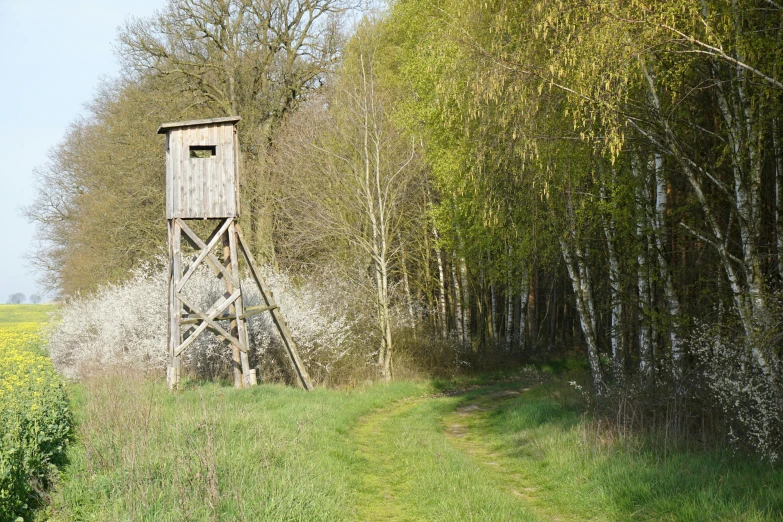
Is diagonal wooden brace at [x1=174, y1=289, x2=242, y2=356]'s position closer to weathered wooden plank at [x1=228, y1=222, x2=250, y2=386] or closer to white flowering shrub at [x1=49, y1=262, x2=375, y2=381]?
weathered wooden plank at [x1=228, y1=222, x2=250, y2=386]

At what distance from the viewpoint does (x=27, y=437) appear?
7625mm

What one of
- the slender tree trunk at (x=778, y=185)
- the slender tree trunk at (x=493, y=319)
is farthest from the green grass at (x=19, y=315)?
the slender tree trunk at (x=778, y=185)

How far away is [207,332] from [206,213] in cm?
356

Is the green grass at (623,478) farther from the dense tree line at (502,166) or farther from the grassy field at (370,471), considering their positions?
the dense tree line at (502,166)

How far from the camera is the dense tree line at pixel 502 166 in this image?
7.38m

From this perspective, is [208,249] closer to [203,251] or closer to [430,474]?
[203,251]

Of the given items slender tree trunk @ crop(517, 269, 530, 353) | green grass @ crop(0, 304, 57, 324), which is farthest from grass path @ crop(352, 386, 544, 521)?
green grass @ crop(0, 304, 57, 324)

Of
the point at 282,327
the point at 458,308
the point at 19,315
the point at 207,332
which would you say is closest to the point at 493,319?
the point at 458,308

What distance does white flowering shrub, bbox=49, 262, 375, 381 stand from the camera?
15.9 meters

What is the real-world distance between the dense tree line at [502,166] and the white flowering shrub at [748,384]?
4cm

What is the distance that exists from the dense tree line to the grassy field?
1286 millimetres

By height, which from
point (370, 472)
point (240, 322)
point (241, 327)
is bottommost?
point (370, 472)

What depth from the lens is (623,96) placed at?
8.03m

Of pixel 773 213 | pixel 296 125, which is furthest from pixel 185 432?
pixel 296 125
